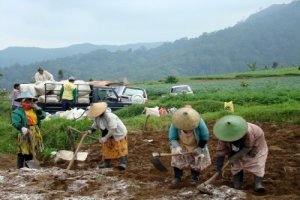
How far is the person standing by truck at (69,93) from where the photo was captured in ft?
52.6

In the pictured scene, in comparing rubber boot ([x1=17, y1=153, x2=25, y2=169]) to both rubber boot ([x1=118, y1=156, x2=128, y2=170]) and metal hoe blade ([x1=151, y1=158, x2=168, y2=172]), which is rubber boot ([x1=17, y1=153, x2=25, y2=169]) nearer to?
rubber boot ([x1=118, y1=156, x2=128, y2=170])

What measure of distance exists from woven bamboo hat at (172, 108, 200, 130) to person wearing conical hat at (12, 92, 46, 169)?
2.77m

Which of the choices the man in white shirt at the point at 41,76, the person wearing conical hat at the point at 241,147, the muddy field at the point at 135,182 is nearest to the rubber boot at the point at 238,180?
the person wearing conical hat at the point at 241,147

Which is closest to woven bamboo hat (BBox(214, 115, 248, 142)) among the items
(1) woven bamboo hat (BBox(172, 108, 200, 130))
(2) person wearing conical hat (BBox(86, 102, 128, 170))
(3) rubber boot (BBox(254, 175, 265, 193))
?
(1) woven bamboo hat (BBox(172, 108, 200, 130))

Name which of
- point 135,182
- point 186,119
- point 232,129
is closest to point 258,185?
point 232,129

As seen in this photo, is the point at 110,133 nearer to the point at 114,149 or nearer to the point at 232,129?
the point at 114,149

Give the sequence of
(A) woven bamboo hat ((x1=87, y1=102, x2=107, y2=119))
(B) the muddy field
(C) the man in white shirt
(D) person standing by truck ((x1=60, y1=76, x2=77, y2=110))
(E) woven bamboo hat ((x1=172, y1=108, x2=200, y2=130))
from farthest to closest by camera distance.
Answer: (C) the man in white shirt → (D) person standing by truck ((x1=60, y1=76, x2=77, y2=110)) → (A) woven bamboo hat ((x1=87, y1=102, x2=107, y2=119)) → (E) woven bamboo hat ((x1=172, y1=108, x2=200, y2=130)) → (B) the muddy field

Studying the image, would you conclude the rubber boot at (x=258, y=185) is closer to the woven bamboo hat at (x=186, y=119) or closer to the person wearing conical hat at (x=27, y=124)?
the woven bamboo hat at (x=186, y=119)

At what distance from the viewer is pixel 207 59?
149m

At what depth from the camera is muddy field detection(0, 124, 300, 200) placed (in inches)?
237

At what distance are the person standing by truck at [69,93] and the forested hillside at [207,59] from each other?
11486 centimetres

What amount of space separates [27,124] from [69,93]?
26.8 ft

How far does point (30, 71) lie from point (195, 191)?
138209 millimetres

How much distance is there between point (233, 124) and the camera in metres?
5.72
